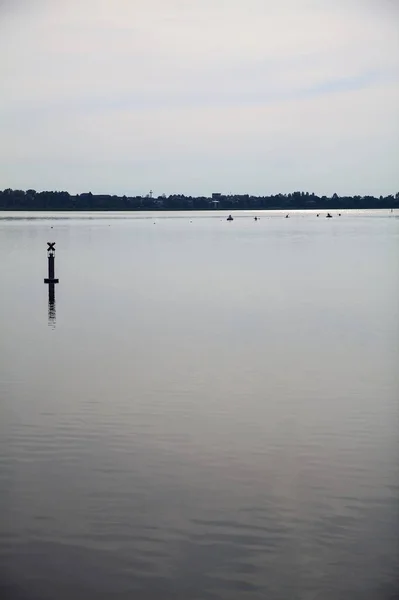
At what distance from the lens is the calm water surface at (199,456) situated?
11.6 meters

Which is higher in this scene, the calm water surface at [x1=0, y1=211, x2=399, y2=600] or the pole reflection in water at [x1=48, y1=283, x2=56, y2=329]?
Answer: the calm water surface at [x1=0, y1=211, x2=399, y2=600]

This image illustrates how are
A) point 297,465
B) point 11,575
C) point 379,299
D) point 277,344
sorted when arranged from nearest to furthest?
point 11,575 < point 297,465 < point 277,344 < point 379,299

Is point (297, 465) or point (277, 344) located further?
point (277, 344)

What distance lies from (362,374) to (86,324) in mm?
14200

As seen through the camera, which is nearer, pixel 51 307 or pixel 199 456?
pixel 199 456

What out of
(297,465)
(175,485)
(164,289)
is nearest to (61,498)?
(175,485)

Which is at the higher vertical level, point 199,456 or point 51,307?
point 199,456

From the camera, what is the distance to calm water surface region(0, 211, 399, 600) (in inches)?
455

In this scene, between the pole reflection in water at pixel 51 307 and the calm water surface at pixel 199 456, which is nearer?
the calm water surface at pixel 199 456

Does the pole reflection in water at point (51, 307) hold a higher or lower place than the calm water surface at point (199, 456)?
lower

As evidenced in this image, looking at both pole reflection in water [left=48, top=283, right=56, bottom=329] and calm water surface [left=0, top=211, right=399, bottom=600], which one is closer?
calm water surface [left=0, top=211, right=399, bottom=600]

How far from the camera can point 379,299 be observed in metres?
45.9

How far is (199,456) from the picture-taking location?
53.9 feet

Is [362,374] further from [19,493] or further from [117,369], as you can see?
[19,493]
